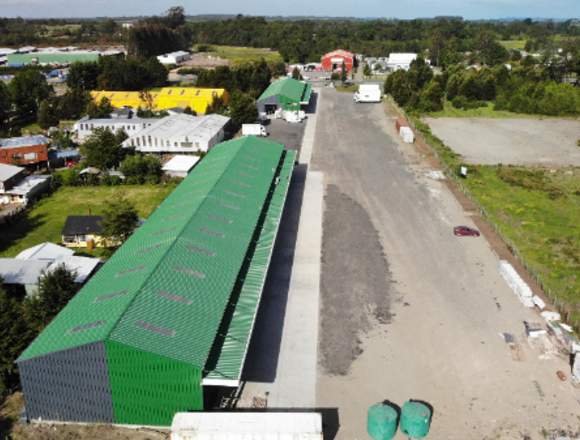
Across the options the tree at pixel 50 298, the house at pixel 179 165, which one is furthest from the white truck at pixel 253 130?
the tree at pixel 50 298

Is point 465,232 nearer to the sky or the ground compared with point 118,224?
nearer to the ground

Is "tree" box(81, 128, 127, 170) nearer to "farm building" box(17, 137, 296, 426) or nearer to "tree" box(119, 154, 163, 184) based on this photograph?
"tree" box(119, 154, 163, 184)

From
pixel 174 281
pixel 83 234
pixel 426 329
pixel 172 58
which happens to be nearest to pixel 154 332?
pixel 174 281

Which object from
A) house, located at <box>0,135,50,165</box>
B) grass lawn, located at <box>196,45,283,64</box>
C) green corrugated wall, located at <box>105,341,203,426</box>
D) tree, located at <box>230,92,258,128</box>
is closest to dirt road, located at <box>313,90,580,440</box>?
green corrugated wall, located at <box>105,341,203,426</box>

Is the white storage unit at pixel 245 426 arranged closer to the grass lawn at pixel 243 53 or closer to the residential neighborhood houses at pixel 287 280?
the residential neighborhood houses at pixel 287 280

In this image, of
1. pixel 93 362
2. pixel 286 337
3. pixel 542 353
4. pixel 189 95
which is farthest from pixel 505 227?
pixel 189 95

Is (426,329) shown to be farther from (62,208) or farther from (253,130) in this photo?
(253,130)
